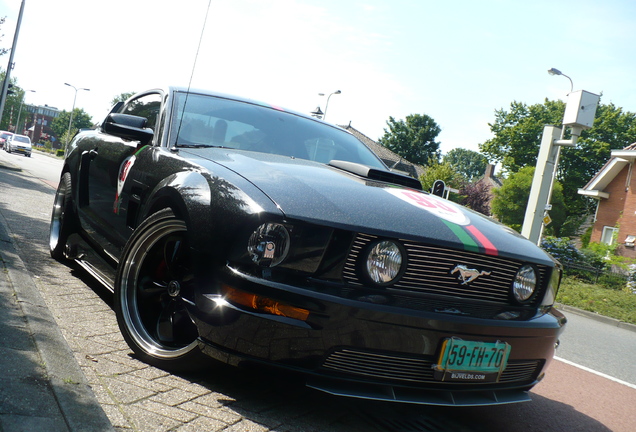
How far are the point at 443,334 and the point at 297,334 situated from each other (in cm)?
57

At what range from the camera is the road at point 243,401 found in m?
2.32

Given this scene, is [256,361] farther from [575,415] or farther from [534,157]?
[534,157]

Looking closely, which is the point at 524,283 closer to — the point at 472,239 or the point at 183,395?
the point at 472,239

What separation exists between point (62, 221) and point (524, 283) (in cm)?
366

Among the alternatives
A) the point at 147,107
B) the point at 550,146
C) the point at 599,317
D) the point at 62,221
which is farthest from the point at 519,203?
the point at 147,107

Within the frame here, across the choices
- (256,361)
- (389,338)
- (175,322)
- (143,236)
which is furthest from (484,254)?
(143,236)

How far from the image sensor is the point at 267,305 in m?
2.25

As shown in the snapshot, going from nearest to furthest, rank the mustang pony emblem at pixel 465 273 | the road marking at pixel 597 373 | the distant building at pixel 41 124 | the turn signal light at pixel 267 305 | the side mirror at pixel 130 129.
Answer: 1. the turn signal light at pixel 267 305
2. the mustang pony emblem at pixel 465 273
3. the side mirror at pixel 130 129
4. the road marking at pixel 597 373
5. the distant building at pixel 41 124

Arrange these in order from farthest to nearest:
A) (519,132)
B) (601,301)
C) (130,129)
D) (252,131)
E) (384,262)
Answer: (519,132) < (601,301) < (252,131) < (130,129) < (384,262)

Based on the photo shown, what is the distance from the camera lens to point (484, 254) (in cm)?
256

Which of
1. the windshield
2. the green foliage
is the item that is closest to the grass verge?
the windshield

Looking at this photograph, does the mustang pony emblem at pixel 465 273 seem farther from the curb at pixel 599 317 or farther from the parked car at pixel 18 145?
the parked car at pixel 18 145

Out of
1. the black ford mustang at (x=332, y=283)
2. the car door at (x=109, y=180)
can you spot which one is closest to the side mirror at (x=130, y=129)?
the car door at (x=109, y=180)

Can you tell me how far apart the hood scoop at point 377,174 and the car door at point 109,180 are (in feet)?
3.97
